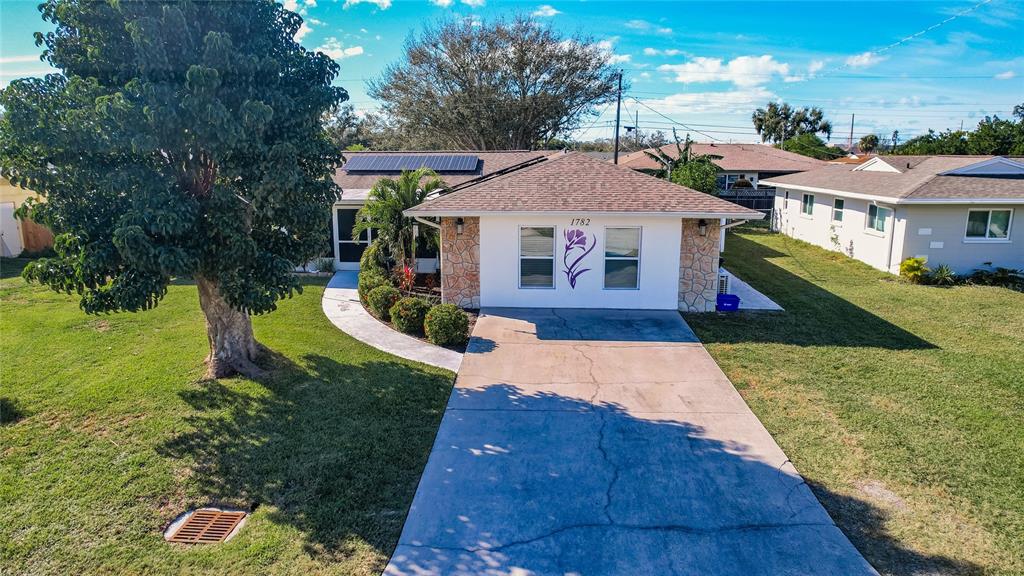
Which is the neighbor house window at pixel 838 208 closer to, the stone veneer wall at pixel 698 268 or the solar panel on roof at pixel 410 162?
the stone veneer wall at pixel 698 268

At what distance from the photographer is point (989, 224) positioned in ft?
59.8

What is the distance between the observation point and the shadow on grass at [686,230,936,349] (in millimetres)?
11977

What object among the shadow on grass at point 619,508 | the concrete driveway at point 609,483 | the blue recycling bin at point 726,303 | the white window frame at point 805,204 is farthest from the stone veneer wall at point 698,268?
the white window frame at point 805,204

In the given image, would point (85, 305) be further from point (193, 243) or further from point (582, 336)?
point (582, 336)

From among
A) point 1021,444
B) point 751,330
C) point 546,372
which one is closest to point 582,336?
point 546,372

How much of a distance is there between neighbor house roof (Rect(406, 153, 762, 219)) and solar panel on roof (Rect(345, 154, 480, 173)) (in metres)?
6.47

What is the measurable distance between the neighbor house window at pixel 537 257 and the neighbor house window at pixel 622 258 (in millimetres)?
1283

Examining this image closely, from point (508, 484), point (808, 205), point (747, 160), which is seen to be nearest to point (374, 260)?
point (508, 484)

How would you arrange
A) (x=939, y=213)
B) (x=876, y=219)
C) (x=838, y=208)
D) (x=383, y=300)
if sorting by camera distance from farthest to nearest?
(x=838, y=208) → (x=876, y=219) → (x=939, y=213) → (x=383, y=300)

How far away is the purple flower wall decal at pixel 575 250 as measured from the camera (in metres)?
13.8

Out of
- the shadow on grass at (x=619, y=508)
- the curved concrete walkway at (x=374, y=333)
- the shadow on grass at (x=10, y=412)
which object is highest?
the curved concrete walkway at (x=374, y=333)

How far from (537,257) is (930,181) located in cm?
1344

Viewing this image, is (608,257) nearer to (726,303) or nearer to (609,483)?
(726,303)

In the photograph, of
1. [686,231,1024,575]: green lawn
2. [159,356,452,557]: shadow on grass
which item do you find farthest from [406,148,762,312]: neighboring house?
[159,356,452,557]: shadow on grass
